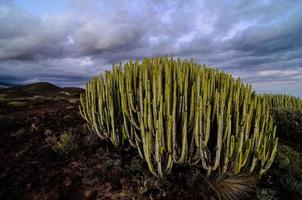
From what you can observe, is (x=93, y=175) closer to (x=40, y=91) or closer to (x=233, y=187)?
(x=233, y=187)

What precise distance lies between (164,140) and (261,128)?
5.74 feet

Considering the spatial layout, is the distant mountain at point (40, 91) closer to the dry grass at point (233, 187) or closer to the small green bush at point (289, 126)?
the small green bush at point (289, 126)

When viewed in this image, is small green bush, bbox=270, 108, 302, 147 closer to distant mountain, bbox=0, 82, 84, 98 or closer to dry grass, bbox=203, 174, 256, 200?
dry grass, bbox=203, 174, 256, 200

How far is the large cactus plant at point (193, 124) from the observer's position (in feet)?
10.8

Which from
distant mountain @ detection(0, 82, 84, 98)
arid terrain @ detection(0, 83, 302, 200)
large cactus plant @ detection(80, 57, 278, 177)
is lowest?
distant mountain @ detection(0, 82, 84, 98)

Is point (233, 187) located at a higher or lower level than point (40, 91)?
higher

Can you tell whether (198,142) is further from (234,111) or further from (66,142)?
(66,142)

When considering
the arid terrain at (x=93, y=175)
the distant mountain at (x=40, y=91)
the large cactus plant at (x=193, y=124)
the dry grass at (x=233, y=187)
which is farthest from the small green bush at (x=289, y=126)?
the distant mountain at (x=40, y=91)

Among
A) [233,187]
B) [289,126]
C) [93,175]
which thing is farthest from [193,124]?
[289,126]

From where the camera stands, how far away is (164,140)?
349 centimetres

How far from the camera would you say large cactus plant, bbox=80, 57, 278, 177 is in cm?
331

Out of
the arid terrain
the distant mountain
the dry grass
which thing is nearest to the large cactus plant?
the dry grass

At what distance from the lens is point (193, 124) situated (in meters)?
3.59

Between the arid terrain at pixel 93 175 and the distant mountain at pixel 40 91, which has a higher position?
the arid terrain at pixel 93 175
